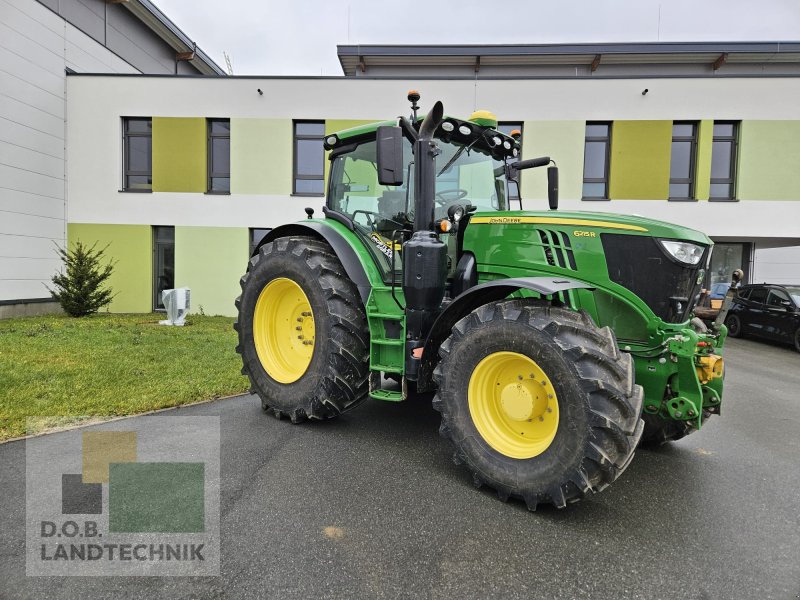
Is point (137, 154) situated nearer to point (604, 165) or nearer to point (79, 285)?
point (79, 285)

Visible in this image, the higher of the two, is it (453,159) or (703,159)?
(703,159)

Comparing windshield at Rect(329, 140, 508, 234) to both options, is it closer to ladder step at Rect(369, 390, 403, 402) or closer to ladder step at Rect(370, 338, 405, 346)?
ladder step at Rect(370, 338, 405, 346)

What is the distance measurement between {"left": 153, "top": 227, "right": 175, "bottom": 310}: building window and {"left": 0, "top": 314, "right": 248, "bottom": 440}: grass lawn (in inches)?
147

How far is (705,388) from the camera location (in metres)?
2.89

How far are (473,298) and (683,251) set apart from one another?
52.5 inches

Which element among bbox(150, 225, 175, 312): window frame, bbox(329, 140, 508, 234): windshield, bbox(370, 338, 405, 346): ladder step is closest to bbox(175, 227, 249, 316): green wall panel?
bbox(150, 225, 175, 312): window frame

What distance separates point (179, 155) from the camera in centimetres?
1223

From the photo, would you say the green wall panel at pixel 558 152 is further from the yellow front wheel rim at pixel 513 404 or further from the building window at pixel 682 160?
the yellow front wheel rim at pixel 513 404

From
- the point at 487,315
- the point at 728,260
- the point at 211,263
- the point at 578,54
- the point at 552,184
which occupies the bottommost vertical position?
the point at 487,315

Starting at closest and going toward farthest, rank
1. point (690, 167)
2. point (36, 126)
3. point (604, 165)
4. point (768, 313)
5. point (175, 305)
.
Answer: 1. point (175, 305)
2. point (768, 313)
3. point (36, 126)
4. point (690, 167)
5. point (604, 165)

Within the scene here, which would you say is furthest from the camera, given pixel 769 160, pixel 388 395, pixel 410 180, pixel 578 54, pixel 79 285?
pixel 578 54

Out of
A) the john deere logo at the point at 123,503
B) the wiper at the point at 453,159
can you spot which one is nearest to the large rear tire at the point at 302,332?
the john deere logo at the point at 123,503

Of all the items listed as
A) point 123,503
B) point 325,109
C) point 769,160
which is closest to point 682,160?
point 769,160

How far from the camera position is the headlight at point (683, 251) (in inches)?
111
